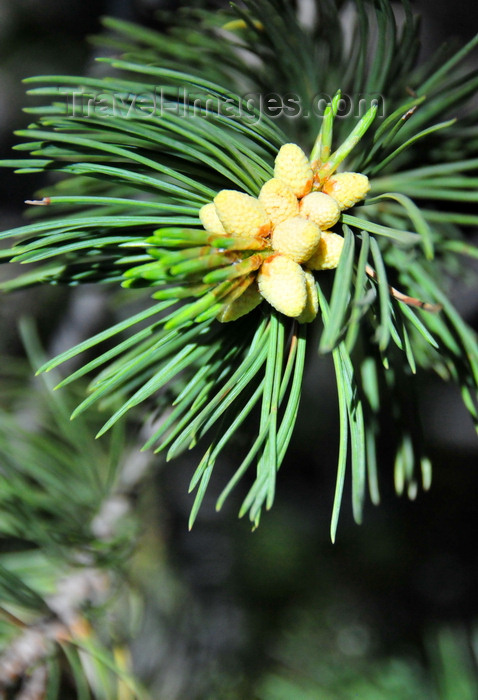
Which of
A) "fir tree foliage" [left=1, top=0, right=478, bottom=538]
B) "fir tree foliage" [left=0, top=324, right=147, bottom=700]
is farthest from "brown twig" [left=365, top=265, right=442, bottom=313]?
"fir tree foliage" [left=0, top=324, right=147, bottom=700]

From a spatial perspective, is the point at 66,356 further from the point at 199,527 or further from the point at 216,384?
the point at 199,527

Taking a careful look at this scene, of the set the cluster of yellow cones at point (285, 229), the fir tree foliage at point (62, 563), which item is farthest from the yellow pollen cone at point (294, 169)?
the fir tree foliage at point (62, 563)

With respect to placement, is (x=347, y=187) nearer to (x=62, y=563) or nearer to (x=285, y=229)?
(x=285, y=229)

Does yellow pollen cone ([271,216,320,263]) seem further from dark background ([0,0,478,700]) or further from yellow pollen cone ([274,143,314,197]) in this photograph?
dark background ([0,0,478,700])

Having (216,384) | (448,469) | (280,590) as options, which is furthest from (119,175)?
(448,469)

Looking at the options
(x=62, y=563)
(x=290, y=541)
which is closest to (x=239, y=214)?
(x=62, y=563)

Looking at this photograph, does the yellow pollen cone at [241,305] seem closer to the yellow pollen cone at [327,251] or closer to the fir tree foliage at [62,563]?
the yellow pollen cone at [327,251]
